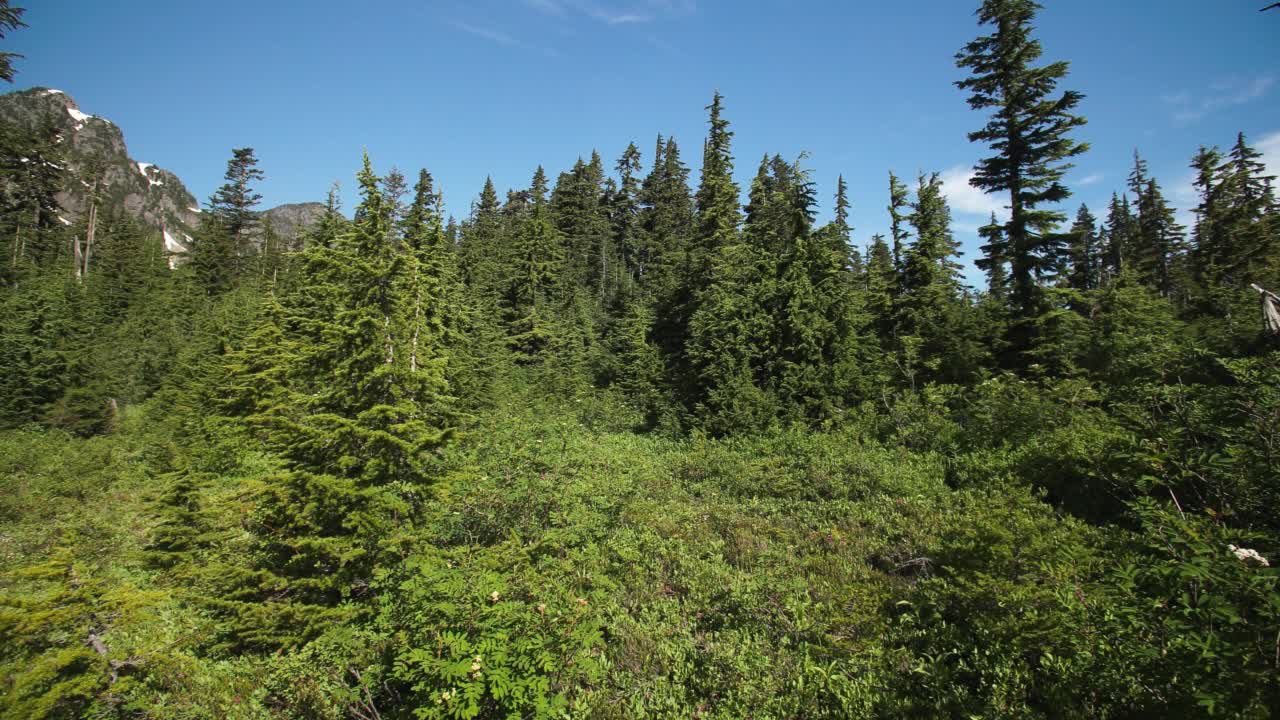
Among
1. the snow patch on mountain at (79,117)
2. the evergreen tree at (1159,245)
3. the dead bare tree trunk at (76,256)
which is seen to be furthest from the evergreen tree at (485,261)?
the snow patch on mountain at (79,117)

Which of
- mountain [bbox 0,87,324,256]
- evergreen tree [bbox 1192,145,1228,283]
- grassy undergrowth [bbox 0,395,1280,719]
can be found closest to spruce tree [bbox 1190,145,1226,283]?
evergreen tree [bbox 1192,145,1228,283]

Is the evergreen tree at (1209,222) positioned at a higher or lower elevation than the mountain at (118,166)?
lower

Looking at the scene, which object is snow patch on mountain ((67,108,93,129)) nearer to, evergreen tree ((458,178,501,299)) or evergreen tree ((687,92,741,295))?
evergreen tree ((458,178,501,299))

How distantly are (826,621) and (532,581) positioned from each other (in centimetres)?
430

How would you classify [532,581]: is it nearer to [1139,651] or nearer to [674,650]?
[674,650]

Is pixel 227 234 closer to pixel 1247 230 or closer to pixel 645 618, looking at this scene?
pixel 645 618

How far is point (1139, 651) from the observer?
3469 mm

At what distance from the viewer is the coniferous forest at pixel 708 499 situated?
5.19 meters

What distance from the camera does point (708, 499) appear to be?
14.4m

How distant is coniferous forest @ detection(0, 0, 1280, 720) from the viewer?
519cm

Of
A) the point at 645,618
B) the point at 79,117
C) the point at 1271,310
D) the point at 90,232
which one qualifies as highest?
the point at 79,117

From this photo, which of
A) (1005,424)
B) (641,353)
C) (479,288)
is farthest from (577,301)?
(1005,424)

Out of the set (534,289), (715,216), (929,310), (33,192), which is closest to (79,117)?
(33,192)

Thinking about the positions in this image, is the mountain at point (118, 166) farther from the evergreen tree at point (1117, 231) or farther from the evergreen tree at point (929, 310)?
the evergreen tree at point (1117, 231)
